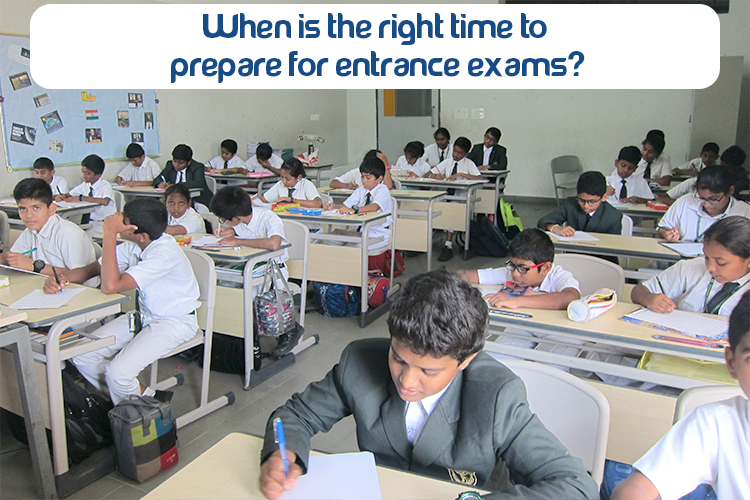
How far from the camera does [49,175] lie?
5.10 metres

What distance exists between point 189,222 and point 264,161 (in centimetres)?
372

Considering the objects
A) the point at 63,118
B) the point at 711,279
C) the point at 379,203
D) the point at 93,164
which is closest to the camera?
the point at 711,279

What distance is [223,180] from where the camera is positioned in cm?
664

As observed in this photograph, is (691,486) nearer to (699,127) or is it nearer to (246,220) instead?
(246,220)

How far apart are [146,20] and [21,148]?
280 centimetres

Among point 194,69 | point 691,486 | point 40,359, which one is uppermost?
point 194,69

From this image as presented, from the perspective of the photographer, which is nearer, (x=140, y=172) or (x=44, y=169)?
(x=44, y=169)

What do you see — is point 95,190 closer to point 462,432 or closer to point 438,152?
point 438,152

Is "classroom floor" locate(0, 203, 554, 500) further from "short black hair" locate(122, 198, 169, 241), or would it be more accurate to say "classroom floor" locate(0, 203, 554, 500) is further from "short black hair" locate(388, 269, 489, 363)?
"short black hair" locate(388, 269, 489, 363)

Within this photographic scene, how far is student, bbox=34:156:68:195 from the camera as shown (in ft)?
16.6

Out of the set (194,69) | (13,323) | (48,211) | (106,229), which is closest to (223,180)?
(194,69)

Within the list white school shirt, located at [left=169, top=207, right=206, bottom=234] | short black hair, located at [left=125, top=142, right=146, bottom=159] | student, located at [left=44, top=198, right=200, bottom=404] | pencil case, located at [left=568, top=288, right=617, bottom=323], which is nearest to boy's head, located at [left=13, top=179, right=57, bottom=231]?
student, located at [left=44, top=198, right=200, bottom=404]

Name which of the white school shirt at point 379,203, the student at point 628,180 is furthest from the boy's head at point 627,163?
the white school shirt at point 379,203

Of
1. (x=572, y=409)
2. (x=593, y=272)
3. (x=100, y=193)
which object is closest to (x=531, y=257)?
(x=593, y=272)
